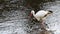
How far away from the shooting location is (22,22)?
4770 millimetres

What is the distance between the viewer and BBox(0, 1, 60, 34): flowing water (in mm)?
4336

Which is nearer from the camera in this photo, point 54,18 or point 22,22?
point 22,22

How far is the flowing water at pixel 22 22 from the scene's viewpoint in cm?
434

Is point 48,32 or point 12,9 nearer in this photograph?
point 48,32

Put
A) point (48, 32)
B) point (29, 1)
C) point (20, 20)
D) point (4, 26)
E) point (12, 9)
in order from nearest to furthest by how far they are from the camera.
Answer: point (48, 32), point (4, 26), point (20, 20), point (12, 9), point (29, 1)

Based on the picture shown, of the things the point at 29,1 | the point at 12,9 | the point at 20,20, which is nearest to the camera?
the point at 20,20

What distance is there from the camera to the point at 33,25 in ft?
15.0

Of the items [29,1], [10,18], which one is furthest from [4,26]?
[29,1]

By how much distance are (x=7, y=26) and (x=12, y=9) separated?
1015 mm

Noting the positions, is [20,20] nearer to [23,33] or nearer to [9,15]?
[9,15]

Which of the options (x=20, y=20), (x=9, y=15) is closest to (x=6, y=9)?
(x=9, y=15)

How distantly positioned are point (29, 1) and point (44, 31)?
199 centimetres

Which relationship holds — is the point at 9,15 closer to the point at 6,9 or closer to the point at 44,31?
the point at 6,9

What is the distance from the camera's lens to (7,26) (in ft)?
15.0
